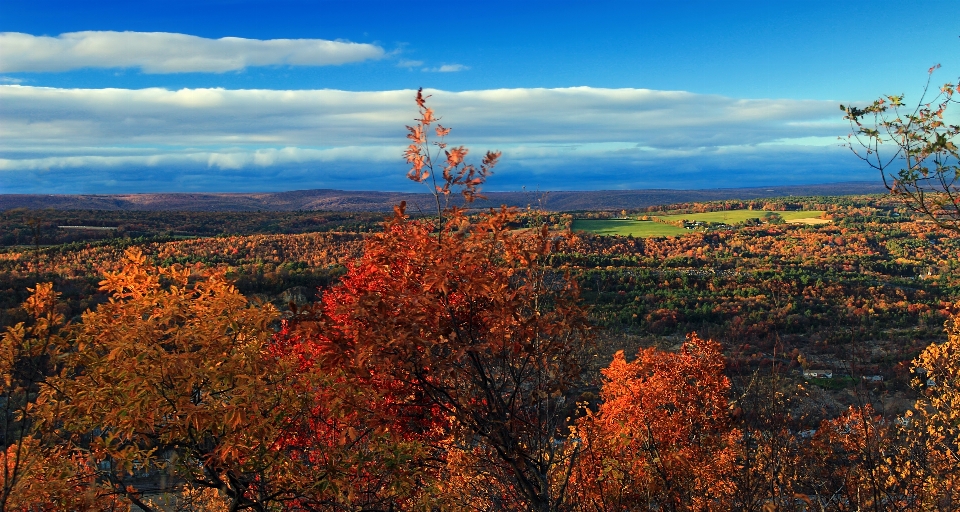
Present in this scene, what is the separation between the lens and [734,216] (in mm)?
106000

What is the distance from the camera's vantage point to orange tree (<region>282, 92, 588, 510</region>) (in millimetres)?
5223

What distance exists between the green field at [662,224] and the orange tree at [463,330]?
7061cm

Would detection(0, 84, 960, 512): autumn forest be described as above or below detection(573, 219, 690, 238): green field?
above

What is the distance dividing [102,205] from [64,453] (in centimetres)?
14438

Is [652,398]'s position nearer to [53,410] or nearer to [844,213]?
[53,410]

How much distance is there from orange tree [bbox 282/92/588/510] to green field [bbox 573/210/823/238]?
70614 mm

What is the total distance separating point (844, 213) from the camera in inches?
4033

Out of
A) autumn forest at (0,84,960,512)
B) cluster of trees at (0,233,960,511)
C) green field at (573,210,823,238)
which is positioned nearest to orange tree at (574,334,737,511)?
autumn forest at (0,84,960,512)

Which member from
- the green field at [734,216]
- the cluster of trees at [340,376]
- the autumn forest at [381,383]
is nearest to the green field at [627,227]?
the green field at [734,216]

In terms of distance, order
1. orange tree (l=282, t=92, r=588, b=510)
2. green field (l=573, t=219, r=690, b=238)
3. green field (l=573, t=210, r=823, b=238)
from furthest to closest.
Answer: green field (l=573, t=210, r=823, b=238), green field (l=573, t=219, r=690, b=238), orange tree (l=282, t=92, r=588, b=510)

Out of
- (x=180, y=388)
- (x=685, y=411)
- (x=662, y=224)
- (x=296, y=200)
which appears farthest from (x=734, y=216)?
(x=180, y=388)

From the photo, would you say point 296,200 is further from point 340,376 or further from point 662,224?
point 340,376

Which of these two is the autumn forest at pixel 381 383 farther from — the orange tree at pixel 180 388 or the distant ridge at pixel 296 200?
the distant ridge at pixel 296 200

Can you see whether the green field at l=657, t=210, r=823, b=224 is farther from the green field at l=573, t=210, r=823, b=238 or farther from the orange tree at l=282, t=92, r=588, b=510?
the orange tree at l=282, t=92, r=588, b=510
